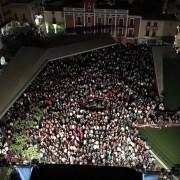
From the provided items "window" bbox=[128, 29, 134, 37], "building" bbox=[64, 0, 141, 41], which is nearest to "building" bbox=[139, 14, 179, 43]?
"building" bbox=[64, 0, 141, 41]

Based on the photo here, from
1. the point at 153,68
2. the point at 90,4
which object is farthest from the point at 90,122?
the point at 90,4

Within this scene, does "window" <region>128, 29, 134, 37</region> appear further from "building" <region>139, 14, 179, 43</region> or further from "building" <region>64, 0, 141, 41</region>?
"building" <region>139, 14, 179, 43</region>

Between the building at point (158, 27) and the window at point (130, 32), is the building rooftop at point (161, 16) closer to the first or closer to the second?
the building at point (158, 27)

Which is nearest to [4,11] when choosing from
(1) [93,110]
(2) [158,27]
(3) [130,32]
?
(3) [130,32]

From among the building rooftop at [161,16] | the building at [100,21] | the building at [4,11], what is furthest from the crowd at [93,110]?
the building at [4,11]

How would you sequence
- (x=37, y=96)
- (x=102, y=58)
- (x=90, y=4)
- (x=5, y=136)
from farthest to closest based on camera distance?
(x=90, y=4)
(x=102, y=58)
(x=37, y=96)
(x=5, y=136)

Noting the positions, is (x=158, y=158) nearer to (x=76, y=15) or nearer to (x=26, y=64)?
(x=26, y=64)

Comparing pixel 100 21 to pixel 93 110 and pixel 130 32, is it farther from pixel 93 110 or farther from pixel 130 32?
pixel 93 110
